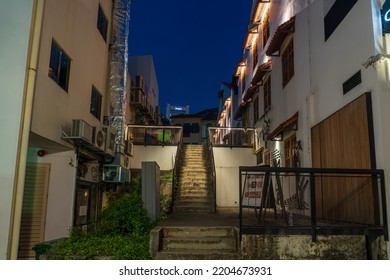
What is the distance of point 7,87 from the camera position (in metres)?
7.11

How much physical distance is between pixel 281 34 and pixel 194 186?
21.7ft

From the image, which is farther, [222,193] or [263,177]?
[222,193]

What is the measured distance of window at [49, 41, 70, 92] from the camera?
333 inches

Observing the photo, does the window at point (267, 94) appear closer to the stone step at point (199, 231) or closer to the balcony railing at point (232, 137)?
the balcony railing at point (232, 137)

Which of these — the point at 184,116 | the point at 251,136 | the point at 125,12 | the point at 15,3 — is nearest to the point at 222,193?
the point at 251,136

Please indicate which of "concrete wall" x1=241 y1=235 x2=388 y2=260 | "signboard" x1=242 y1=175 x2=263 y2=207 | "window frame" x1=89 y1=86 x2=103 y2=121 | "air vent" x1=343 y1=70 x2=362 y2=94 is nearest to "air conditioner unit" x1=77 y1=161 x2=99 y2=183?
"window frame" x1=89 y1=86 x2=103 y2=121

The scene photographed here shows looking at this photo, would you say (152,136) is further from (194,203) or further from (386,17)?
(386,17)

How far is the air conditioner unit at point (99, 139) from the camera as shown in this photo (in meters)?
10.1

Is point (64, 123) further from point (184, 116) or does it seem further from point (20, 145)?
point (184, 116)

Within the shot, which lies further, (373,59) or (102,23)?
(102,23)

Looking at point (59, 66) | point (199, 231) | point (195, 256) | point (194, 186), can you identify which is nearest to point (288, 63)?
point (194, 186)

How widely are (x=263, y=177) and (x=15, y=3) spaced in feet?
21.5

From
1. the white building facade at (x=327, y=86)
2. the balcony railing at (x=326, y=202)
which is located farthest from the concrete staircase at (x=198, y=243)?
the white building facade at (x=327, y=86)

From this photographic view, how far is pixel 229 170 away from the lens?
1745 centimetres
